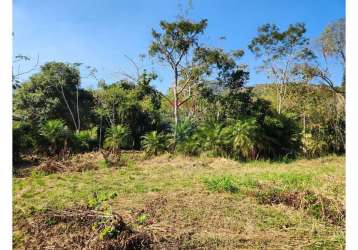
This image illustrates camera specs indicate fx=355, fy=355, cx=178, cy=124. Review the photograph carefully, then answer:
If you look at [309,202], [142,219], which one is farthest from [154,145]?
[142,219]

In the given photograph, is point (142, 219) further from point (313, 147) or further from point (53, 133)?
point (313, 147)

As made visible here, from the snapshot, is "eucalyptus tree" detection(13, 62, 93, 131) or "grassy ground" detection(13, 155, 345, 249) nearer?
"grassy ground" detection(13, 155, 345, 249)

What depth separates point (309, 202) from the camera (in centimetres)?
383

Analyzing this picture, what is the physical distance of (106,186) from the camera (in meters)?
5.20

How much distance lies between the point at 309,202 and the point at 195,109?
30.8 ft

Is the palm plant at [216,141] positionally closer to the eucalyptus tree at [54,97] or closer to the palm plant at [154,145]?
the palm plant at [154,145]

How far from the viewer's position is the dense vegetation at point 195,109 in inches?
355

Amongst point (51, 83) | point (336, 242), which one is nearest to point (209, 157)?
point (336, 242)

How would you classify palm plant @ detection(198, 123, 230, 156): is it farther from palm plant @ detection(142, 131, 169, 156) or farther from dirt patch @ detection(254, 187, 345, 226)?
dirt patch @ detection(254, 187, 345, 226)

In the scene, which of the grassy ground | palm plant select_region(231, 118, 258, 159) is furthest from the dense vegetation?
the grassy ground

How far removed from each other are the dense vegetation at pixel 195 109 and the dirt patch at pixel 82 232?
200 inches

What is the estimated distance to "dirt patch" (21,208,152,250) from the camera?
2.71 meters
